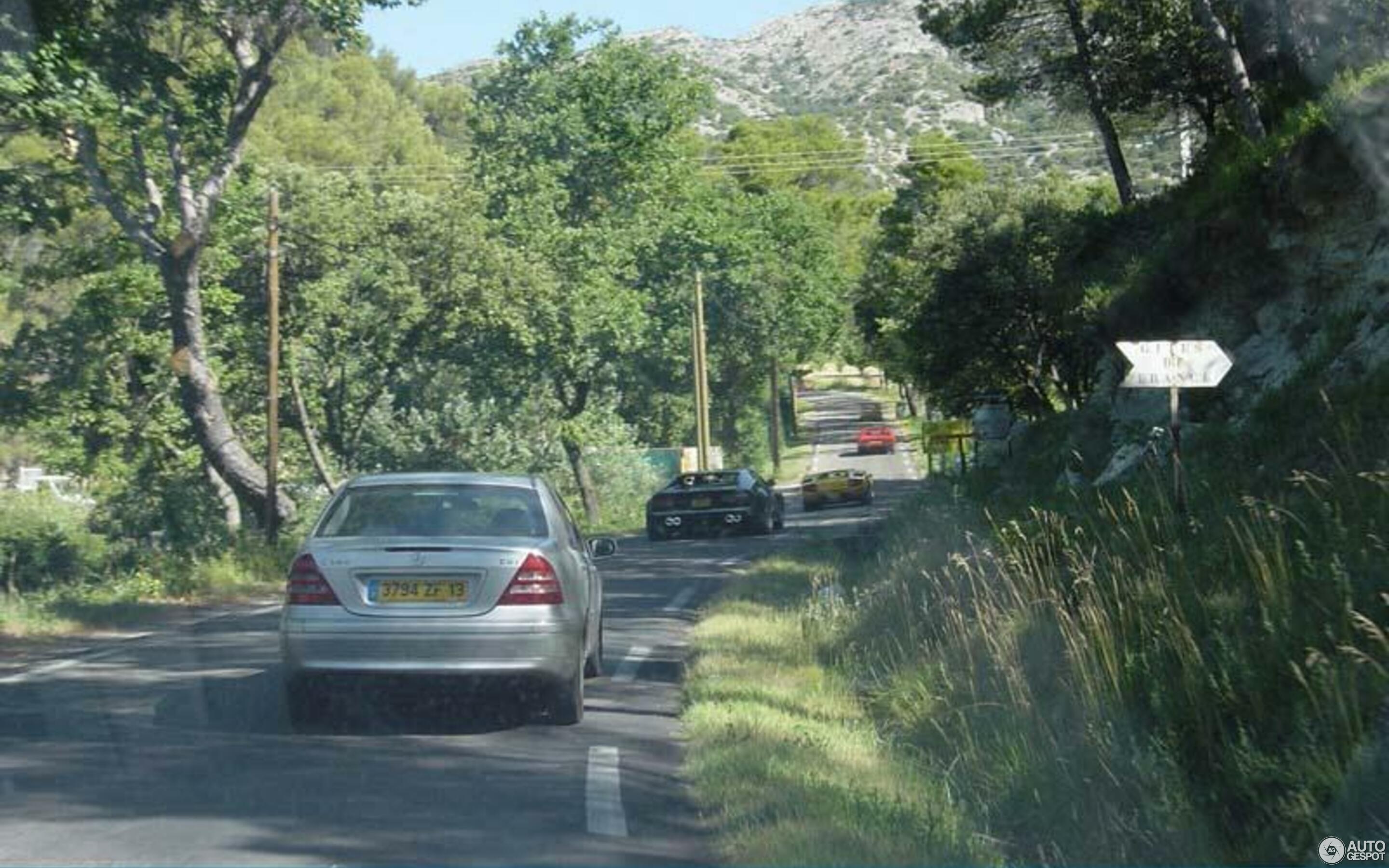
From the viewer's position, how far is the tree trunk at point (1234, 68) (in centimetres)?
2188

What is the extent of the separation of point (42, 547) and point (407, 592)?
790 inches

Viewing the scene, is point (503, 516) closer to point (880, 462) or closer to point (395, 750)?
point (395, 750)

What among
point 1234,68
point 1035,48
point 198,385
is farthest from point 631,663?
point 1035,48

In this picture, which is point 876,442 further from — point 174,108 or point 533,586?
point 533,586

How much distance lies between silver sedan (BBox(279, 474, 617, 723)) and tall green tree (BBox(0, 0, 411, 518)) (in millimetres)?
9516

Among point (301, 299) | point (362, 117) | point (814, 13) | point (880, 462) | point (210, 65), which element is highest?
point (814, 13)

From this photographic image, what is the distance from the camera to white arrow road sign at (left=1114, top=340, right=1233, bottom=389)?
11031 mm

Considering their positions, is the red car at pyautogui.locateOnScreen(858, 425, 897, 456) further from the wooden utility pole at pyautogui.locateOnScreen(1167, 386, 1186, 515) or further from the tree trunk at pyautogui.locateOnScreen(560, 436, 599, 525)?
the wooden utility pole at pyautogui.locateOnScreen(1167, 386, 1186, 515)

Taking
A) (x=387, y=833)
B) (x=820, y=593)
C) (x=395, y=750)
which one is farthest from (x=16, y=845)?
(x=820, y=593)

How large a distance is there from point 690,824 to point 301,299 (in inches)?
1137

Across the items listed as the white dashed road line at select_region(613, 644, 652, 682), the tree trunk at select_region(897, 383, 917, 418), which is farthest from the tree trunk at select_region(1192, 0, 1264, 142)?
the tree trunk at select_region(897, 383, 917, 418)

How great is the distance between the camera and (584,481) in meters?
46.9

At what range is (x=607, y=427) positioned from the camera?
46219mm

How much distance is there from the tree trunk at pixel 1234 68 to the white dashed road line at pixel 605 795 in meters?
15.9
